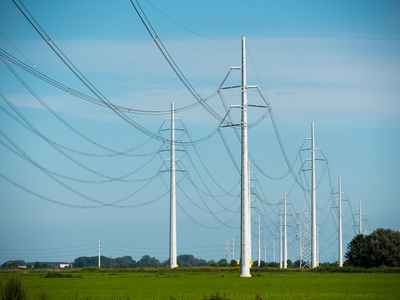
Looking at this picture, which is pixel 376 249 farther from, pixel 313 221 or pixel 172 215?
pixel 172 215

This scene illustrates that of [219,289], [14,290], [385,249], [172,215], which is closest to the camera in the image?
[14,290]

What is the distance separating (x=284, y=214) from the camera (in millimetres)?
118625

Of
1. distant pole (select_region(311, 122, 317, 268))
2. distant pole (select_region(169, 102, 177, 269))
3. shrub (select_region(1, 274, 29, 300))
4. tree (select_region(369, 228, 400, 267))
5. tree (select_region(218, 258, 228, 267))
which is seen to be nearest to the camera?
shrub (select_region(1, 274, 29, 300))

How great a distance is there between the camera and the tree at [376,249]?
265ft

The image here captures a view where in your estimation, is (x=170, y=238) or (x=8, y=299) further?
(x=170, y=238)

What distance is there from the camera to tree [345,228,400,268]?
265 ft

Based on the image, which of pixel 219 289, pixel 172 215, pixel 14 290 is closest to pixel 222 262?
pixel 172 215

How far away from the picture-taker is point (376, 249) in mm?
81438

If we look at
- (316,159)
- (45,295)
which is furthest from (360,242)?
(45,295)

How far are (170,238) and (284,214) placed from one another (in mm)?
49638

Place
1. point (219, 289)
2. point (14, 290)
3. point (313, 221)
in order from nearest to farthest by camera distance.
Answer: point (14, 290) < point (219, 289) < point (313, 221)

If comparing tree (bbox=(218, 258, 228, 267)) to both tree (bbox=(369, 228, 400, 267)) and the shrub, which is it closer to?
tree (bbox=(369, 228, 400, 267))

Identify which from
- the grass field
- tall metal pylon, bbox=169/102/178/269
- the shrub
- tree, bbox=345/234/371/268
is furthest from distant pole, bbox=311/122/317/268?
the shrub

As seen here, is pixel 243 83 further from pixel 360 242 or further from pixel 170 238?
pixel 360 242
